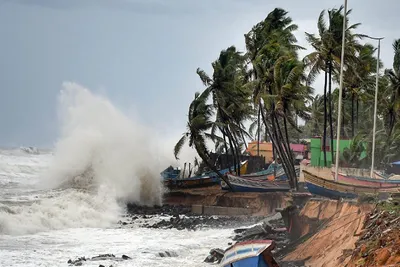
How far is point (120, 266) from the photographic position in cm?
1891

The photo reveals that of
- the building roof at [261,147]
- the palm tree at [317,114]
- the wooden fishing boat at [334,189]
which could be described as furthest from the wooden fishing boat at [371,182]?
the palm tree at [317,114]

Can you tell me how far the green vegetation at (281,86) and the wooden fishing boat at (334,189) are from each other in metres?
7.31

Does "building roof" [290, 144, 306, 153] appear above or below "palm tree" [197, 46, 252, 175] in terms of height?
below

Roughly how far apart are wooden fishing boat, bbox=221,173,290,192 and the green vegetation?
103 cm

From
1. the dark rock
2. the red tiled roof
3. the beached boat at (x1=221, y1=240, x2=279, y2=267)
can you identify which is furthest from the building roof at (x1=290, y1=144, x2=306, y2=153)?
the beached boat at (x1=221, y1=240, x2=279, y2=267)

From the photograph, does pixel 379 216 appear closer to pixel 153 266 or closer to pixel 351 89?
pixel 153 266

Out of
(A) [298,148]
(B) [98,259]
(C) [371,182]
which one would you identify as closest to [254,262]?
(B) [98,259]

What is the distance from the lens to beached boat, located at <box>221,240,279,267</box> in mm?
13180

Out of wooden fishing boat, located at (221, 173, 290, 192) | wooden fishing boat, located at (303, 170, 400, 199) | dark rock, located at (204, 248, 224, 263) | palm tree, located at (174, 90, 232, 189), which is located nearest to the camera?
dark rock, located at (204, 248, 224, 263)

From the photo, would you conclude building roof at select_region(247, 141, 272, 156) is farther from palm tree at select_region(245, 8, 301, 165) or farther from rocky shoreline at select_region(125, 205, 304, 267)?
rocky shoreline at select_region(125, 205, 304, 267)

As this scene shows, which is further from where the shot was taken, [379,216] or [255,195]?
[255,195]

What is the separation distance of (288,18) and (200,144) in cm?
1454

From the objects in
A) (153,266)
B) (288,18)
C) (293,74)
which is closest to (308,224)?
(153,266)

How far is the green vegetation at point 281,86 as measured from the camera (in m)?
34.0
